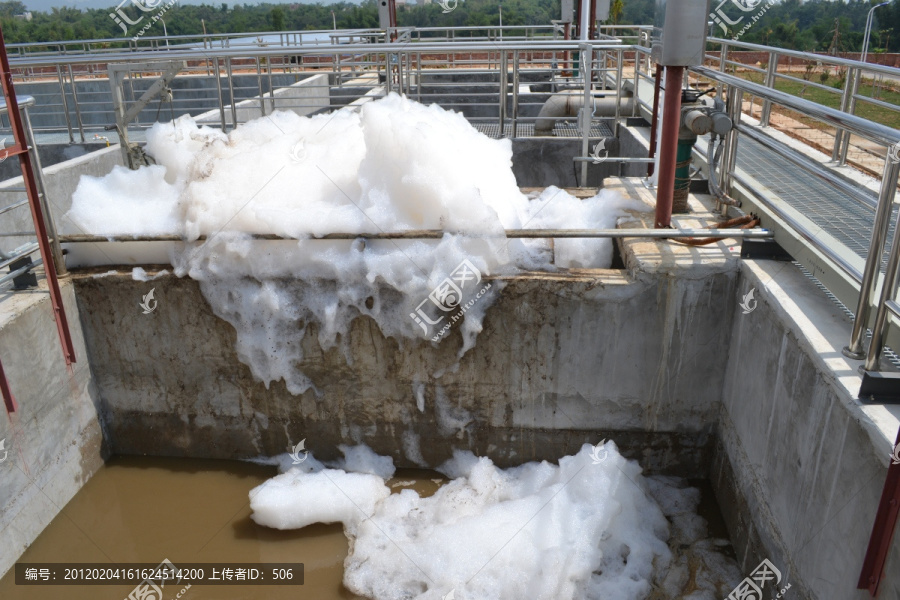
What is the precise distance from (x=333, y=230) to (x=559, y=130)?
646 centimetres

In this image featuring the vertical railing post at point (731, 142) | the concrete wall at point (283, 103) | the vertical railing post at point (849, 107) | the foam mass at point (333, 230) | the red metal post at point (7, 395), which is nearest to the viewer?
the red metal post at point (7, 395)

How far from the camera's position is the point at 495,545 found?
4.30 metres

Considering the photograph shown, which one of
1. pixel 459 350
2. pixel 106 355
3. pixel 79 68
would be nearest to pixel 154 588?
pixel 106 355

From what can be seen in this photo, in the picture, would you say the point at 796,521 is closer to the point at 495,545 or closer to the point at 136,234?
the point at 495,545

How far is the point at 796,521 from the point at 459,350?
232 cm

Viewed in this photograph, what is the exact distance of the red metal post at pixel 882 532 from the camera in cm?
243

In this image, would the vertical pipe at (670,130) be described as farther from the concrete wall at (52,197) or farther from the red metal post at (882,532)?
the concrete wall at (52,197)

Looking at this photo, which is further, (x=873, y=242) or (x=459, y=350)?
(x=459, y=350)

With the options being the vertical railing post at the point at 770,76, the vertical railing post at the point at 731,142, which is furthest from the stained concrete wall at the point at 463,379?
the vertical railing post at the point at 770,76

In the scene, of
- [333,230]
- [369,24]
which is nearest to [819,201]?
[333,230]

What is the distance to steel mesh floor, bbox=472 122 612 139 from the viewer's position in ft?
31.4

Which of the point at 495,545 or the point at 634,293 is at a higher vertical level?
the point at 634,293

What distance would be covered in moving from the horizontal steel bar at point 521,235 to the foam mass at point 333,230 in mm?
66

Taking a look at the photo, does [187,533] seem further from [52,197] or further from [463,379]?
[52,197]
